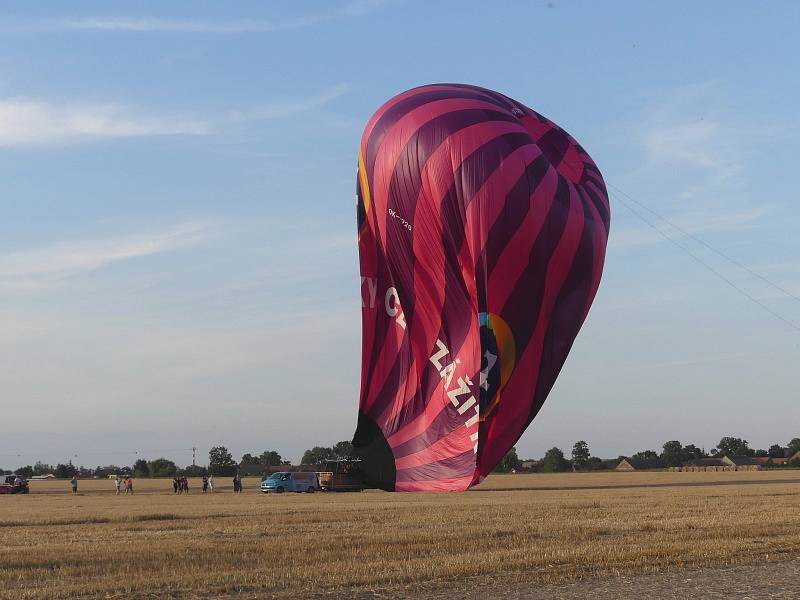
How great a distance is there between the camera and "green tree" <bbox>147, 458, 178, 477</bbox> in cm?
11846

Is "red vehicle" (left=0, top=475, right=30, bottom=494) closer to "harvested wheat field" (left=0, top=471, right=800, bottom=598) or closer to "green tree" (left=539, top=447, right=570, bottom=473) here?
"harvested wheat field" (left=0, top=471, right=800, bottom=598)

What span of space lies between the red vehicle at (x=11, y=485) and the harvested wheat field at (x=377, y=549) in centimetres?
2830

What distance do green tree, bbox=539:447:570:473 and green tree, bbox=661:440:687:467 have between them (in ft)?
114

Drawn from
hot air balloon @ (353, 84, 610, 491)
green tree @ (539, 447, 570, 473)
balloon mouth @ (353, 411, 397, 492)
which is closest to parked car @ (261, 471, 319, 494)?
balloon mouth @ (353, 411, 397, 492)

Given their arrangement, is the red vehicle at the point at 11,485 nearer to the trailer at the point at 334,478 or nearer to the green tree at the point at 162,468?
the trailer at the point at 334,478

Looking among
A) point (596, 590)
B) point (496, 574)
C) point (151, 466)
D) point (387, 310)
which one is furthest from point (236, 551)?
point (151, 466)

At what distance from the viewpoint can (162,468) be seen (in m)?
123

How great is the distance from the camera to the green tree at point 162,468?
118 meters

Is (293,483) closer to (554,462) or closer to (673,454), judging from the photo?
(554,462)

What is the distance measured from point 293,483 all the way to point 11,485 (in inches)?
647

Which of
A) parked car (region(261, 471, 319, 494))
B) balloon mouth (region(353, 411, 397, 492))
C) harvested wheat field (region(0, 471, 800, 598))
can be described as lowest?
harvested wheat field (region(0, 471, 800, 598))

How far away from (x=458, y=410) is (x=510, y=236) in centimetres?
361

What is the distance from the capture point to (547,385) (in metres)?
21.3

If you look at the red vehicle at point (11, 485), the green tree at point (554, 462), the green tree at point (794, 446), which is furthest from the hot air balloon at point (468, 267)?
the green tree at point (794, 446)
